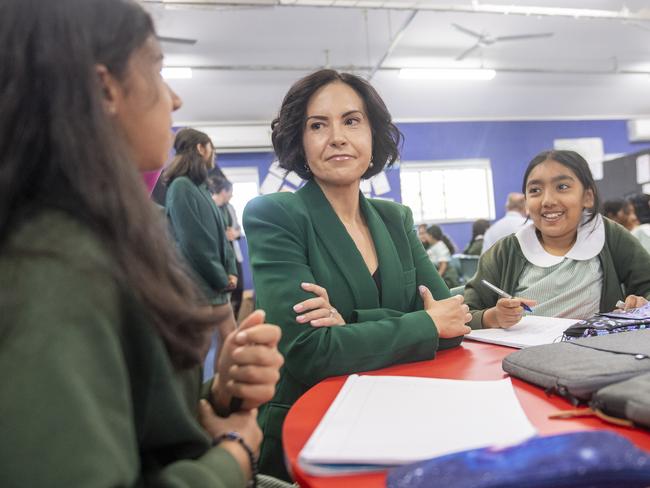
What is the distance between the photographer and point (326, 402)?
33.8 inches

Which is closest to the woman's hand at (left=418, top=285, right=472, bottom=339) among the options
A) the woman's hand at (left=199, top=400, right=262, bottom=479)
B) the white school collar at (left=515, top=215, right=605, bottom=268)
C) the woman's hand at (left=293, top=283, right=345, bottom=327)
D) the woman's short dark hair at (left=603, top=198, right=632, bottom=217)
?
the woman's hand at (left=293, top=283, right=345, bottom=327)

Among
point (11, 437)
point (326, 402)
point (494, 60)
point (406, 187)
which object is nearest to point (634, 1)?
point (494, 60)

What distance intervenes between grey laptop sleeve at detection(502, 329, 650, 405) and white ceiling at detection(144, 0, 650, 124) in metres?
5.03

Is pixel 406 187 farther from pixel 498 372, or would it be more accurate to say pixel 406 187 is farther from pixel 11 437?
pixel 11 437

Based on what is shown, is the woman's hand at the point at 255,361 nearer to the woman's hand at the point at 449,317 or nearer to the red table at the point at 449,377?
the red table at the point at 449,377

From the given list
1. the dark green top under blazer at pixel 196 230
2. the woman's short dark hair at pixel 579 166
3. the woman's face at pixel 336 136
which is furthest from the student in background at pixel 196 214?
the woman's short dark hair at pixel 579 166

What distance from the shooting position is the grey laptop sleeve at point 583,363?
0.74 meters

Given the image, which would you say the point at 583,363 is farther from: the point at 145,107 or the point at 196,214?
the point at 196,214

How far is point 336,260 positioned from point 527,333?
0.54 meters

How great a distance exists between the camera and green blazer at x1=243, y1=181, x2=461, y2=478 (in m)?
1.05

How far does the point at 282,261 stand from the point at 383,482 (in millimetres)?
703

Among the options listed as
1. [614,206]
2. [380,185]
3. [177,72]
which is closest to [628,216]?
[614,206]

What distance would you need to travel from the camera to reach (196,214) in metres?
2.74

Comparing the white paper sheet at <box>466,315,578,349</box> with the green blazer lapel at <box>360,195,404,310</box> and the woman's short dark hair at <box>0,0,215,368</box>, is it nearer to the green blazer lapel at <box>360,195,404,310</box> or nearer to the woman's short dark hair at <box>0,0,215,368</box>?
the green blazer lapel at <box>360,195,404,310</box>
